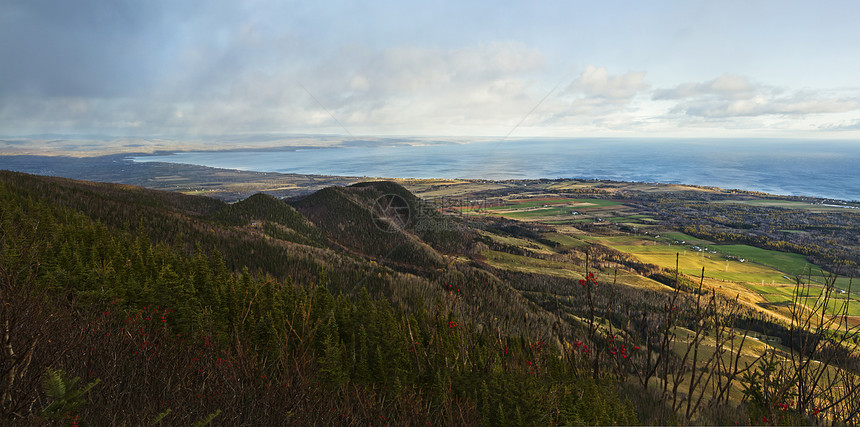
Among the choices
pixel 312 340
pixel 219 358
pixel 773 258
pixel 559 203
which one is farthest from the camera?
pixel 559 203

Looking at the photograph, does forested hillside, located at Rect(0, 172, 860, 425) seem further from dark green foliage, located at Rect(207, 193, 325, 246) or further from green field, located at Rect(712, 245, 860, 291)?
green field, located at Rect(712, 245, 860, 291)

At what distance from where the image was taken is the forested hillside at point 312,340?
6.29 metres

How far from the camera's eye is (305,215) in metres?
60.9

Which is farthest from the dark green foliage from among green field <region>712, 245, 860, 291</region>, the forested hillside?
green field <region>712, 245, 860, 291</region>

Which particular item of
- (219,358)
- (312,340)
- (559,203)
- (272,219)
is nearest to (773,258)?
(559,203)

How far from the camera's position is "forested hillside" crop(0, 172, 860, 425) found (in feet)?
20.6

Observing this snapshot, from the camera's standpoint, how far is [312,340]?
394 inches
